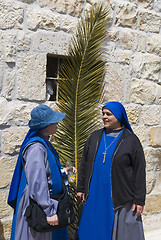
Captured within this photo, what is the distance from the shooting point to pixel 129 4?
11.9ft

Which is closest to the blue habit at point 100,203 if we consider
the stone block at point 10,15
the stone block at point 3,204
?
the stone block at point 3,204

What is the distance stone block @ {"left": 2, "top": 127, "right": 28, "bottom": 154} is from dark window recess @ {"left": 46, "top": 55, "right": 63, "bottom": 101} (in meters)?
0.61

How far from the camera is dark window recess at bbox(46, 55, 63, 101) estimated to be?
3.40m

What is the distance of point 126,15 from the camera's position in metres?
3.63

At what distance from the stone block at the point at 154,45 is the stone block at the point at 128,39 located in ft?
0.75

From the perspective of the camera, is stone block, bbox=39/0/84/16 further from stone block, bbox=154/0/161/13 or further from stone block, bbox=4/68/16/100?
stone block, bbox=154/0/161/13

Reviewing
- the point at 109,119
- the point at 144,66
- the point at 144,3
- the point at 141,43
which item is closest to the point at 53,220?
the point at 109,119

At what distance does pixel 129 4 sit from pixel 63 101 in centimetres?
155

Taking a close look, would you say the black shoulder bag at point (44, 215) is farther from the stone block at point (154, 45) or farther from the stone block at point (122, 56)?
the stone block at point (154, 45)

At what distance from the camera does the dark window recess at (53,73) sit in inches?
134

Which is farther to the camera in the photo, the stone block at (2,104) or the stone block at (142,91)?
the stone block at (142,91)

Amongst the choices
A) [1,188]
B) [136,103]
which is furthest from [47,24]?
[1,188]

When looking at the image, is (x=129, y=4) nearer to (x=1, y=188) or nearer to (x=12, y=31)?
(x=12, y=31)

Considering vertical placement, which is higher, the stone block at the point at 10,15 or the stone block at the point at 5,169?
the stone block at the point at 10,15
